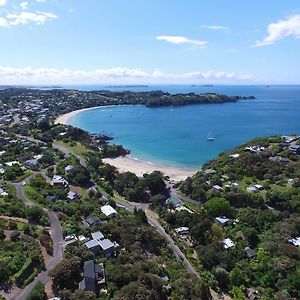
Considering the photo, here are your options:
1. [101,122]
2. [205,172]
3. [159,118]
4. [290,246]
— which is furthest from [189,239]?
[159,118]

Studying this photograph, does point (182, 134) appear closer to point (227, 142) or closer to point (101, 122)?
point (227, 142)

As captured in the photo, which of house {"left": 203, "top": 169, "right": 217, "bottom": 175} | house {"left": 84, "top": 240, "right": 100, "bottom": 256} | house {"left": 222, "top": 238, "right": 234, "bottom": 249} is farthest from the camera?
house {"left": 203, "top": 169, "right": 217, "bottom": 175}

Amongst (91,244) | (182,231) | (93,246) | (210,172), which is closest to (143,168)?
(210,172)

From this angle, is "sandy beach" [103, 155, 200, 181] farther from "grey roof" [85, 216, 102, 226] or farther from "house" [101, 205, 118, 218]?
"grey roof" [85, 216, 102, 226]

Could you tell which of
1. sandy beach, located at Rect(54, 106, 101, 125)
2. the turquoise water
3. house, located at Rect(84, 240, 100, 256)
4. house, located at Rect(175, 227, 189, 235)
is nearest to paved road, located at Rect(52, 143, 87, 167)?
the turquoise water

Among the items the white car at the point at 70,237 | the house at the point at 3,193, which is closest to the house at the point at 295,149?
the white car at the point at 70,237

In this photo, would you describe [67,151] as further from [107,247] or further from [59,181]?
[107,247]

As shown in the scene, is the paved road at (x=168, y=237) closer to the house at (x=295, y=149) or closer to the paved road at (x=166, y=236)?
the paved road at (x=166, y=236)
